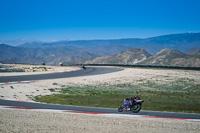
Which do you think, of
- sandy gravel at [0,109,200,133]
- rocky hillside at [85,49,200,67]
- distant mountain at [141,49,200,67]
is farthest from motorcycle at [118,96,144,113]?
distant mountain at [141,49,200,67]

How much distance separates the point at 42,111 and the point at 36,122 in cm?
221

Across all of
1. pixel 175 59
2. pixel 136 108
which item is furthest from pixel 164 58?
pixel 136 108

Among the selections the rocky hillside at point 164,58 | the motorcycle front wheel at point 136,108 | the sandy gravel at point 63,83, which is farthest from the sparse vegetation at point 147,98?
the rocky hillside at point 164,58

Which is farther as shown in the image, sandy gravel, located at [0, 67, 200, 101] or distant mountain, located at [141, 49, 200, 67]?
distant mountain, located at [141, 49, 200, 67]

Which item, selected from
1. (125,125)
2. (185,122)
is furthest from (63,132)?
(185,122)

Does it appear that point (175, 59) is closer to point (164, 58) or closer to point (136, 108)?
point (164, 58)

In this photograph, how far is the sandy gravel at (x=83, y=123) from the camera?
29.1 feet

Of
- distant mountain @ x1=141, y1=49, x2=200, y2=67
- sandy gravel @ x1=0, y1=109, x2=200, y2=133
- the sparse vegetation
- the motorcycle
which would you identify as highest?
distant mountain @ x1=141, y1=49, x2=200, y2=67

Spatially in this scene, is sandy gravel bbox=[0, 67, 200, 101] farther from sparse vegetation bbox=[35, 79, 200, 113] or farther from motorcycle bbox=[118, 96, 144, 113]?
motorcycle bbox=[118, 96, 144, 113]

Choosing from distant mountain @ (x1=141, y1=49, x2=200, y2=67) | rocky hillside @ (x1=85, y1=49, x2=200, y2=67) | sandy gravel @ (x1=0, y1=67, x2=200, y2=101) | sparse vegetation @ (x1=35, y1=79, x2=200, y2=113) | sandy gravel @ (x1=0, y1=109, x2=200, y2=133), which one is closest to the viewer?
sandy gravel @ (x1=0, y1=109, x2=200, y2=133)

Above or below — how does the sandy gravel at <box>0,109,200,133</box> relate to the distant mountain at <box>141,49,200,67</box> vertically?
below

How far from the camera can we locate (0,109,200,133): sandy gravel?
888 centimetres

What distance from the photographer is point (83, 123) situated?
32.1ft

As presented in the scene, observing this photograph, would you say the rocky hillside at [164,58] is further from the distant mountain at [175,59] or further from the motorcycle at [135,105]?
the motorcycle at [135,105]
